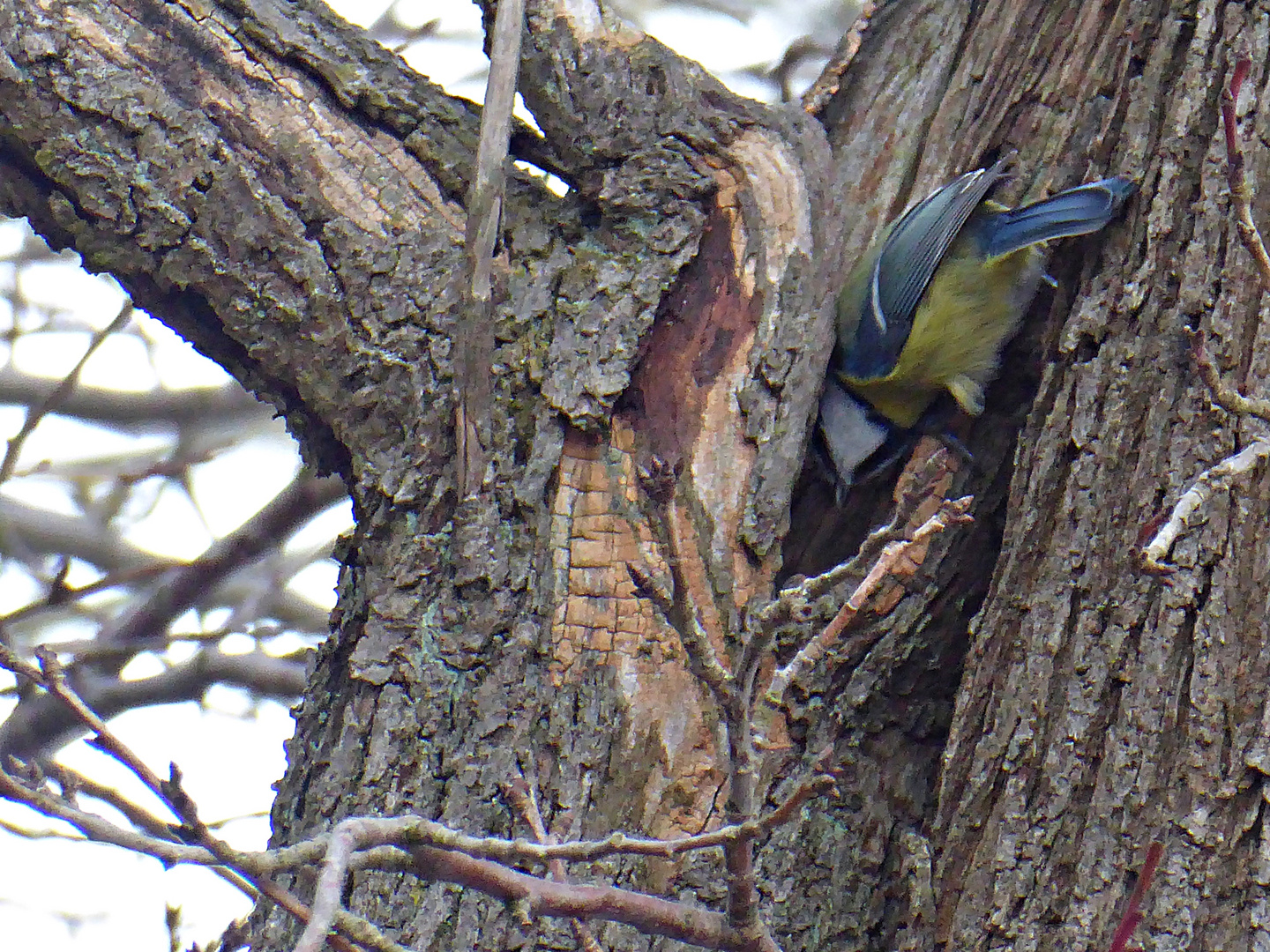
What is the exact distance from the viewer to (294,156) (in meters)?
2.12

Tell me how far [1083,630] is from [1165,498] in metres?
0.21

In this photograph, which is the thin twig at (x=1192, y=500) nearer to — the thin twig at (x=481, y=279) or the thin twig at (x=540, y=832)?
the thin twig at (x=540, y=832)

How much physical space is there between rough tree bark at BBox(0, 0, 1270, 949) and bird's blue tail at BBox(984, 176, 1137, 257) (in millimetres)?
44

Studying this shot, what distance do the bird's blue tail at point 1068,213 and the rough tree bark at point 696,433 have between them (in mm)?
44

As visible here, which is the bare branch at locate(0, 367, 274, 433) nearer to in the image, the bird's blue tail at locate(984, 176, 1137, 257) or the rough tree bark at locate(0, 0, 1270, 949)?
the rough tree bark at locate(0, 0, 1270, 949)

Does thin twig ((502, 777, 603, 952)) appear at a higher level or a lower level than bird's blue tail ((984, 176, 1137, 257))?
lower

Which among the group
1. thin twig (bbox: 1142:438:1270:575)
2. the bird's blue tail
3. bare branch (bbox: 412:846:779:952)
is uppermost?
the bird's blue tail

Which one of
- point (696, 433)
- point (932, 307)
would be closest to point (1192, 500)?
point (696, 433)

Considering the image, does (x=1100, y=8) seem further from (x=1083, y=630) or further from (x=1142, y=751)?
(x=1142, y=751)

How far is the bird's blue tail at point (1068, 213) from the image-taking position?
1.94m

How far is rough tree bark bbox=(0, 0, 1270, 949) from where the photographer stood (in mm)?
1583

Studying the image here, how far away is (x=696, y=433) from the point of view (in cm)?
204

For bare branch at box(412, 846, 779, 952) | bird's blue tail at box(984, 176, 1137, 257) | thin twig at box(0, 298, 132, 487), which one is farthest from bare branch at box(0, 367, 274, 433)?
bare branch at box(412, 846, 779, 952)

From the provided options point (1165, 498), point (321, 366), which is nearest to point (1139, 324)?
point (1165, 498)
